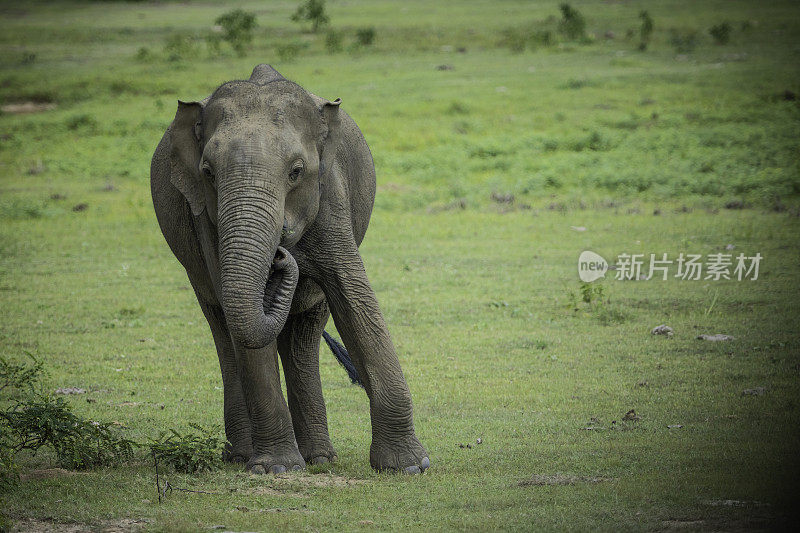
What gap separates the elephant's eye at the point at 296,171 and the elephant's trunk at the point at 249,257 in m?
0.31

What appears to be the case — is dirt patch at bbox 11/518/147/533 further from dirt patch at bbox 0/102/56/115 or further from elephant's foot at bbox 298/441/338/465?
dirt patch at bbox 0/102/56/115

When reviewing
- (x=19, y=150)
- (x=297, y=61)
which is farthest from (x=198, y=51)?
(x=19, y=150)

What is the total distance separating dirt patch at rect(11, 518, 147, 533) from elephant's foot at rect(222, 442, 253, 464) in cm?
231

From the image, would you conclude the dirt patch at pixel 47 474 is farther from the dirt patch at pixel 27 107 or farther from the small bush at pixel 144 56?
the small bush at pixel 144 56

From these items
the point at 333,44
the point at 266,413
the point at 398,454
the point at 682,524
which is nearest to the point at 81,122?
the point at 333,44

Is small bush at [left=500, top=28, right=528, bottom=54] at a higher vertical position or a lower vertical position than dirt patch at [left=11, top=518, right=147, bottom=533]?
higher

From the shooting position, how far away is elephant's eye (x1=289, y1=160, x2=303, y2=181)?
7.68 metres

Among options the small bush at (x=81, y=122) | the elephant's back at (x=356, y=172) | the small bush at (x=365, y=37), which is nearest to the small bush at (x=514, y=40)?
the small bush at (x=365, y=37)

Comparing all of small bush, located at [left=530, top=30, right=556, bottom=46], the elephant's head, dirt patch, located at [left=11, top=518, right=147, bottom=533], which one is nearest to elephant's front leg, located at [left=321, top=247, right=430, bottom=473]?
the elephant's head

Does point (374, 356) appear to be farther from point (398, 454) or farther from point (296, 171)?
point (296, 171)

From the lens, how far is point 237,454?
30.3ft

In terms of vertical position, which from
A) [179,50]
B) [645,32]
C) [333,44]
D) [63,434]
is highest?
[179,50]

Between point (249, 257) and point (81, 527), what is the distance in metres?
1.99

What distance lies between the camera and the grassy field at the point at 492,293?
7.70 metres
